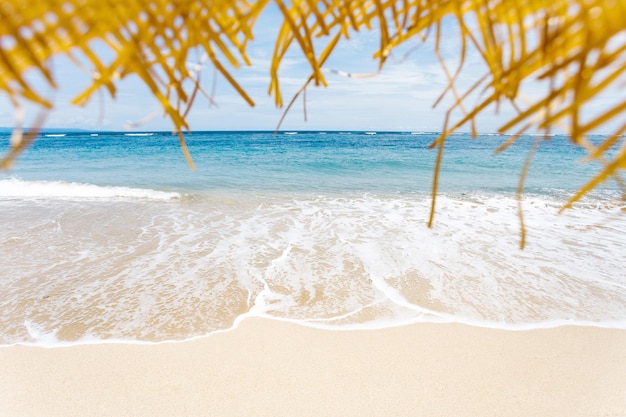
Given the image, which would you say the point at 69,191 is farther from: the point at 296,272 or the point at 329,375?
the point at 329,375

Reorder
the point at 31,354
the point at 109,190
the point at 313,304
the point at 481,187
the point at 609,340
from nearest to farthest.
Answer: the point at 31,354 < the point at 609,340 < the point at 313,304 < the point at 109,190 < the point at 481,187

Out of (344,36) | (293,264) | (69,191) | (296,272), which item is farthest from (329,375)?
(69,191)

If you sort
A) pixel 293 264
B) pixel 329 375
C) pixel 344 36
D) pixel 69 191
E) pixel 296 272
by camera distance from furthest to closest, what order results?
pixel 69 191 < pixel 293 264 < pixel 296 272 < pixel 329 375 < pixel 344 36

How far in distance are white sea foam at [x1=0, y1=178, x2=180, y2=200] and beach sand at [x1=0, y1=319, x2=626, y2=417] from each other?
6.53m

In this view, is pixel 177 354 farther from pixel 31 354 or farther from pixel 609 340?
pixel 609 340

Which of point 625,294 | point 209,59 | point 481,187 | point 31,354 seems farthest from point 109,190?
point 209,59

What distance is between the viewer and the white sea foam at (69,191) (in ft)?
30.0

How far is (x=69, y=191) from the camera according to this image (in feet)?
32.4

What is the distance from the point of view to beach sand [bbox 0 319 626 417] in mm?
2506

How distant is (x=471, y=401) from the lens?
2.56 meters

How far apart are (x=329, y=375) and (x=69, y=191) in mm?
9209

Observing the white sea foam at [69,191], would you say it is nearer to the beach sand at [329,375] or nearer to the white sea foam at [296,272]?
the white sea foam at [296,272]

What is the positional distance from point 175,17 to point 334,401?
95.4 inches

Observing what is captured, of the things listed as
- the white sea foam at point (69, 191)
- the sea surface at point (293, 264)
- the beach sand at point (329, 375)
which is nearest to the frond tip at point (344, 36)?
the sea surface at point (293, 264)
